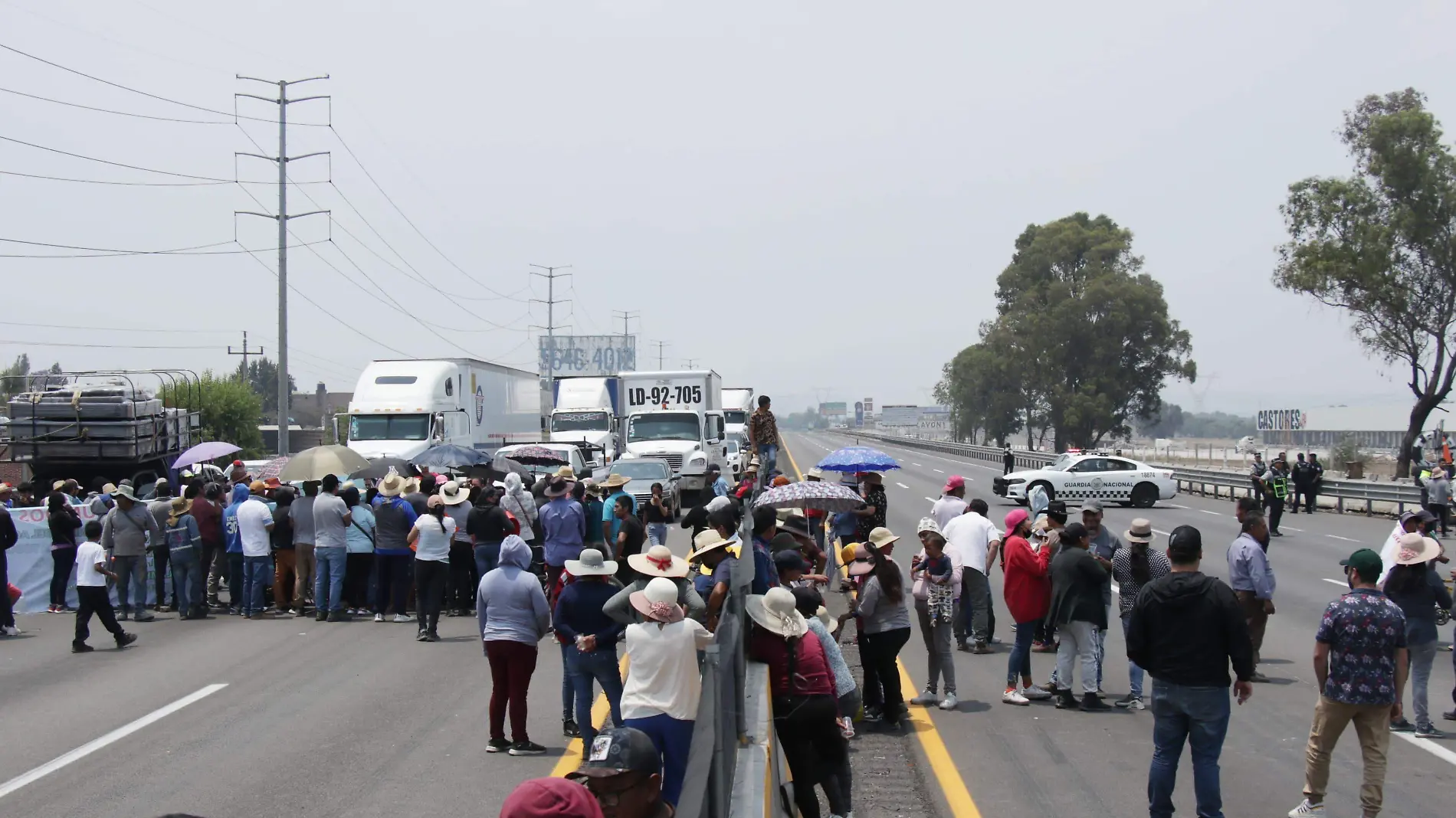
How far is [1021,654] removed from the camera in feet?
33.7

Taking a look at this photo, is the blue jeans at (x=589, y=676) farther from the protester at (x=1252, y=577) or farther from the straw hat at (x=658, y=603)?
the protester at (x=1252, y=577)

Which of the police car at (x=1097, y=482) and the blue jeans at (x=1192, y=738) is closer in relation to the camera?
the blue jeans at (x=1192, y=738)

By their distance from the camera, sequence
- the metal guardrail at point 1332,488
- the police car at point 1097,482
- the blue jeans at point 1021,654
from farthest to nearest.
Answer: the police car at point 1097,482, the metal guardrail at point 1332,488, the blue jeans at point 1021,654

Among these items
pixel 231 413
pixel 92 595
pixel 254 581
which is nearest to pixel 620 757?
pixel 92 595

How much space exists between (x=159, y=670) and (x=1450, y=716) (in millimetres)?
11568

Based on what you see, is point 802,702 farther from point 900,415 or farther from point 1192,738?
point 900,415

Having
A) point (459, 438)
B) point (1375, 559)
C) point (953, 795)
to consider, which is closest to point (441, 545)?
point (953, 795)

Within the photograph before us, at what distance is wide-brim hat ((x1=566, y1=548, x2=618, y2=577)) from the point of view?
8.35 meters

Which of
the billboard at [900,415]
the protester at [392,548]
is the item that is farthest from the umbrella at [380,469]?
the billboard at [900,415]

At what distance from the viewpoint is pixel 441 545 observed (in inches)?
536

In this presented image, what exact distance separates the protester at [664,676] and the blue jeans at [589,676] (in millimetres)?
1561

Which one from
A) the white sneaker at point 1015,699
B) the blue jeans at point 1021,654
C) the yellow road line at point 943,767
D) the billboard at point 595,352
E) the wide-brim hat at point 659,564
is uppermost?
the billboard at point 595,352

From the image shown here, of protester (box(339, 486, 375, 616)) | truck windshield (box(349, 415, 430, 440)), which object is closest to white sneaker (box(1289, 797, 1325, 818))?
protester (box(339, 486, 375, 616))

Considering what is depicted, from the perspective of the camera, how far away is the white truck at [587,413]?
39406mm
